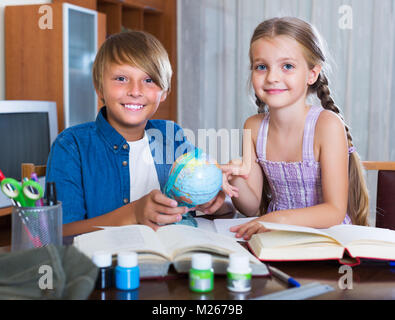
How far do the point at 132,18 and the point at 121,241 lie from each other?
3.77 meters

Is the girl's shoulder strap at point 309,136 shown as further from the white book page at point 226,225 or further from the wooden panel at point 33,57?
the wooden panel at point 33,57

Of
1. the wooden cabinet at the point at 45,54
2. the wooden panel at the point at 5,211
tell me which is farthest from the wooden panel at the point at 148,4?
the wooden panel at the point at 5,211

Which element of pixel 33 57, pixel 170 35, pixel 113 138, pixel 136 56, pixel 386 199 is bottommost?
pixel 386 199

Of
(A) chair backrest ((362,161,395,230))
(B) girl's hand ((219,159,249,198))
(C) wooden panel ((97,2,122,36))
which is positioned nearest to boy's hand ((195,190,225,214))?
(B) girl's hand ((219,159,249,198))

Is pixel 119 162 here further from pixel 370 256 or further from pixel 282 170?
pixel 370 256

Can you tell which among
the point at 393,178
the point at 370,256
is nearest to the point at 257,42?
the point at 393,178

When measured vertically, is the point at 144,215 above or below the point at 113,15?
below

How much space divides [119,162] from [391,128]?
3.26m

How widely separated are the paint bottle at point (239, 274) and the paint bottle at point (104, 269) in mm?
188

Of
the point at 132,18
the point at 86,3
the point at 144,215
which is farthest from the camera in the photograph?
the point at 132,18

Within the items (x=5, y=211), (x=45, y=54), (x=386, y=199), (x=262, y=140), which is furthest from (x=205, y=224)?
(x=45, y=54)

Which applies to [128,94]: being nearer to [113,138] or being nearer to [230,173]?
[113,138]

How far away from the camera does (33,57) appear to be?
3.11 metres

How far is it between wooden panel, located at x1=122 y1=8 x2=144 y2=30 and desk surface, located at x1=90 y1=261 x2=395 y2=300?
3.76 metres
